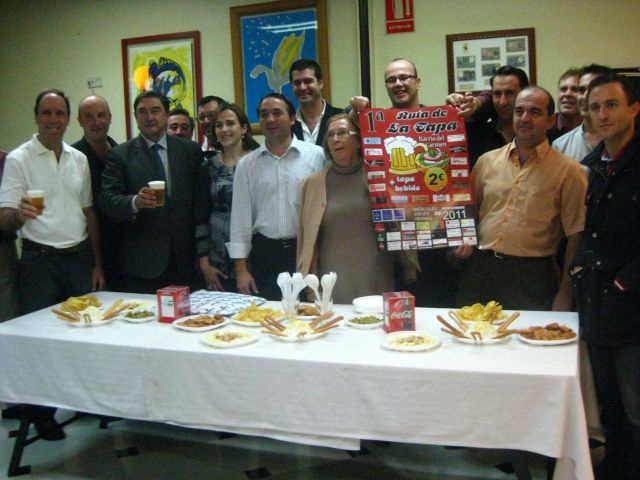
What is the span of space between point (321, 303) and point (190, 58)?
11.6ft

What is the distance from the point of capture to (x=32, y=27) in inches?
237

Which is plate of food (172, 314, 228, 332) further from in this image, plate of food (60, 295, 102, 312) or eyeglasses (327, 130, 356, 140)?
eyeglasses (327, 130, 356, 140)

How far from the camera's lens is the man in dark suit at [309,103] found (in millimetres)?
3678

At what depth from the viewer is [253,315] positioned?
2.66 m

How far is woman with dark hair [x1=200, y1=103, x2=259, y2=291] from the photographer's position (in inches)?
138

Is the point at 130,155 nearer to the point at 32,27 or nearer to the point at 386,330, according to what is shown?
the point at 386,330

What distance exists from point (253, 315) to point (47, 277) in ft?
4.37

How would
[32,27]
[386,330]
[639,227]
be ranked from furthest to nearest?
[32,27] < [386,330] < [639,227]

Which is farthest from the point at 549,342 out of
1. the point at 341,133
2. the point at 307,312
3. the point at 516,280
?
the point at 341,133

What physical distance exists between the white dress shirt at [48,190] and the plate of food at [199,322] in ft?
3.56

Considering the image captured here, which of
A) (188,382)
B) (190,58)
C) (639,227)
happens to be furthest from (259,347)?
(190,58)

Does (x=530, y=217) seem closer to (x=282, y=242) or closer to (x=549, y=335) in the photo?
(x=549, y=335)

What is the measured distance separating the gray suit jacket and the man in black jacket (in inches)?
80.8

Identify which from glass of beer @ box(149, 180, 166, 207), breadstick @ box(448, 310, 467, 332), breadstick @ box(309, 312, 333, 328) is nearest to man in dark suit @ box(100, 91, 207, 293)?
glass of beer @ box(149, 180, 166, 207)
